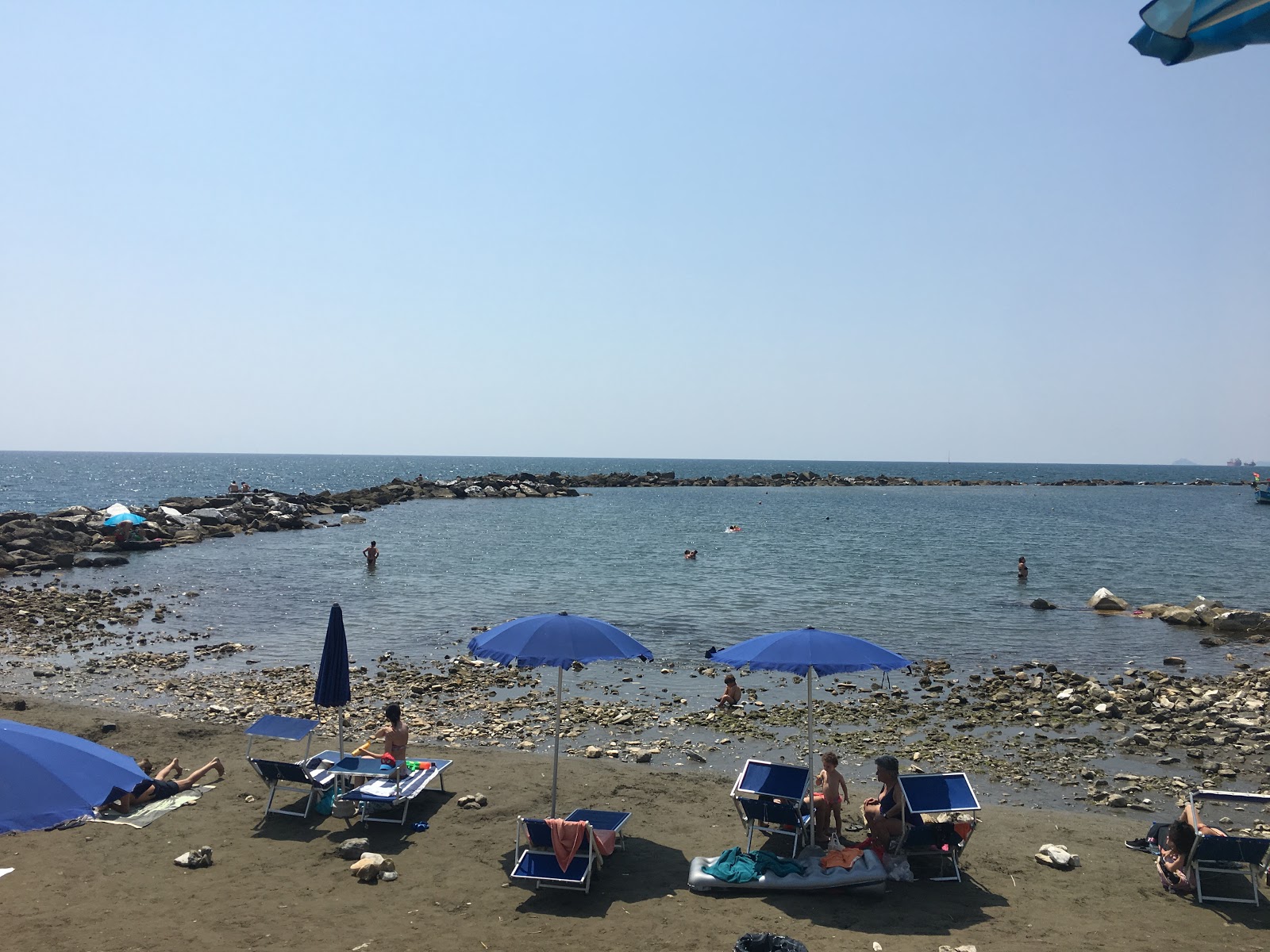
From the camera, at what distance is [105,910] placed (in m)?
7.97

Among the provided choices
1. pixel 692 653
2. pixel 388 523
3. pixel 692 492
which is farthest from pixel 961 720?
Result: pixel 692 492

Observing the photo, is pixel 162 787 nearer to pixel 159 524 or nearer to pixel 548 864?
pixel 548 864

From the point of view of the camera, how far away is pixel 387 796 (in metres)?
9.94

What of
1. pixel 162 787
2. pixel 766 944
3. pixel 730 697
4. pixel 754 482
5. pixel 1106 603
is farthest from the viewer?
pixel 754 482

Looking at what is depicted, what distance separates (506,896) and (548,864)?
19.7 inches

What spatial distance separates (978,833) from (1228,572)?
36396mm

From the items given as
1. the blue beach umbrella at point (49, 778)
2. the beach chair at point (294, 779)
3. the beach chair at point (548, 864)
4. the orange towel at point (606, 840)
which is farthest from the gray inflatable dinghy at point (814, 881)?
the blue beach umbrella at point (49, 778)

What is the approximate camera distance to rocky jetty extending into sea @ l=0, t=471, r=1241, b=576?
37344 millimetres

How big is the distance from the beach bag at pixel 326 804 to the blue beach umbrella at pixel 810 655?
16.4 feet

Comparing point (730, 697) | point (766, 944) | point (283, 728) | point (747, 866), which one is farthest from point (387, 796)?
point (730, 697)

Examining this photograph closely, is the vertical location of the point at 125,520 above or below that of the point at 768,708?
above

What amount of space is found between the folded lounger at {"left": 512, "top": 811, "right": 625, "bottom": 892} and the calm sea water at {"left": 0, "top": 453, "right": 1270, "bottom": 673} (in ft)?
41.6

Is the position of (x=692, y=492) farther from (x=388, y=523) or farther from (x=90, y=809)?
(x=90, y=809)

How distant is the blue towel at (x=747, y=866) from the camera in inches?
335
